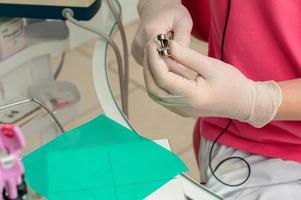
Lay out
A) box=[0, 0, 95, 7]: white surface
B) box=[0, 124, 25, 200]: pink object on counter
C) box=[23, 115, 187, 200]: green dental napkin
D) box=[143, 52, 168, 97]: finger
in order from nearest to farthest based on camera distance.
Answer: box=[0, 124, 25, 200]: pink object on counter → box=[23, 115, 187, 200]: green dental napkin → box=[143, 52, 168, 97]: finger → box=[0, 0, 95, 7]: white surface

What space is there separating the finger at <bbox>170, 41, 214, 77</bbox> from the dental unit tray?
0.81ft

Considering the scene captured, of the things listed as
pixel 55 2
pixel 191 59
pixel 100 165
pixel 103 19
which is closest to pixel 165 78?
pixel 191 59

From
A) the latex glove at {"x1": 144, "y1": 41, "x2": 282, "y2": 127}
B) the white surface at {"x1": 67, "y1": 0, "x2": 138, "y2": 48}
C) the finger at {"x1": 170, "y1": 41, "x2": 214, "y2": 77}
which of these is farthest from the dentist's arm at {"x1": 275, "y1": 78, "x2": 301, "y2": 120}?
the white surface at {"x1": 67, "y1": 0, "x2": 138, "y2": 48}

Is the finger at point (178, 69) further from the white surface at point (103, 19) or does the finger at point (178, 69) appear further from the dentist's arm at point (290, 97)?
the white surface at point (103, 19)

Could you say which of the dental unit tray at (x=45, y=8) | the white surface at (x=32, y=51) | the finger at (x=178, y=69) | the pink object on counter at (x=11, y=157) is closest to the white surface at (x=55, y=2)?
the dental unit tray at (x=45, y=8)

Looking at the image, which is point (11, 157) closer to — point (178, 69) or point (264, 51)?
point (178, 69)

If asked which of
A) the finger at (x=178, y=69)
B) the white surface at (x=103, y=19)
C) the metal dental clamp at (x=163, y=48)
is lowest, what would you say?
the white surface at (x=103, y=19)

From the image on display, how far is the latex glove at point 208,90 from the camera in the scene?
792 mm

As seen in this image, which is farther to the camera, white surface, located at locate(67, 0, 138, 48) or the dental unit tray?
white surface, located at locate(67, 0, 138, 48)

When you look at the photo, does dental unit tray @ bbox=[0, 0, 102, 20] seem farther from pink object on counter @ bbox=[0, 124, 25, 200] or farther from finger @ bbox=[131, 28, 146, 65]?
pink object on counter @ bbox=[0, 124, 25, 200]

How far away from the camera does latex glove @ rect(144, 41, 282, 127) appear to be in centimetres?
79

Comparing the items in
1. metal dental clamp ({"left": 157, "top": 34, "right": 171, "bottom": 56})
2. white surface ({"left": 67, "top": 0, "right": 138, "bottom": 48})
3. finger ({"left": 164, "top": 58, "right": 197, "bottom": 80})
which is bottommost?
white surface ({"left": 67, "top": 0, "right": 138, "bottom": 48})

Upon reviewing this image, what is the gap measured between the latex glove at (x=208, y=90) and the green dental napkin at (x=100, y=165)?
0.09 metres

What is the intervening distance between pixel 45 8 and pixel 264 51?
0.42 metres
